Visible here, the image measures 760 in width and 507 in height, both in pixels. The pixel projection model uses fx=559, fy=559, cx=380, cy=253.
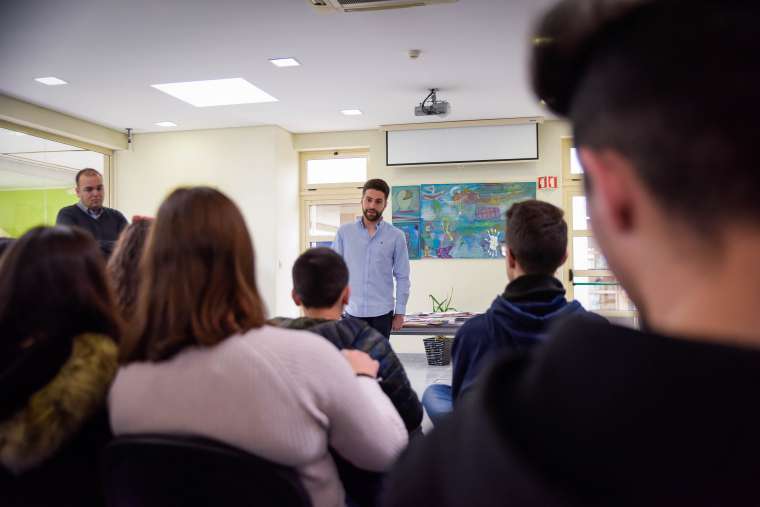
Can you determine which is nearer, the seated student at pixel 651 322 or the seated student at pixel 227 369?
the seated student at pixel 651 322

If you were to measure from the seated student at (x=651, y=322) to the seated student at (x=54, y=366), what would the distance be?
2.97 ft

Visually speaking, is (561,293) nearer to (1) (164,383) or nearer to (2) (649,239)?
(1) (164,383)

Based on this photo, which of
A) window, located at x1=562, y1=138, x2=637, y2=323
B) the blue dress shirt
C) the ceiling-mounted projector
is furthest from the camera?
window, located at x1=562, y1=138, x2=637, y2=323

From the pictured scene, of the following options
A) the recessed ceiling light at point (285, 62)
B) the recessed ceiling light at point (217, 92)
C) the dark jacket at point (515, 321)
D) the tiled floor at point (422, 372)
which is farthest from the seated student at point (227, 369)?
the recessed ceiling light at point (217, 92)

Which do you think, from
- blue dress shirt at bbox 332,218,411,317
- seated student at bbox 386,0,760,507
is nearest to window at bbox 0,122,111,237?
blue dress shirt at bbox 332,218,411,317

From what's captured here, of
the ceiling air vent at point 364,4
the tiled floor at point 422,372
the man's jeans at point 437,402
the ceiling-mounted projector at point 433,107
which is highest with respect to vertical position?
the ceiling air vent at point 364,4

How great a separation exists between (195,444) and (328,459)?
0.35 metres

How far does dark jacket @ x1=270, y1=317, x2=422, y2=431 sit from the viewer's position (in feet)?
5.26

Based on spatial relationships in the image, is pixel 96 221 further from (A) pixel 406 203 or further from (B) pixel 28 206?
(A) pixel 406 203

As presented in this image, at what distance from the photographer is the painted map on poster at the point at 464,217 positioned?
250 inches

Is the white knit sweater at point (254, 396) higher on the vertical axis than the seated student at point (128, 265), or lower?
lower

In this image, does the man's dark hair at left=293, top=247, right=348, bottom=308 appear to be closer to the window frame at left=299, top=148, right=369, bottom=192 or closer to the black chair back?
the black chair back

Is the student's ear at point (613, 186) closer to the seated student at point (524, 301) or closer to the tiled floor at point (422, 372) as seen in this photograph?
the seated student at point (524, 301)

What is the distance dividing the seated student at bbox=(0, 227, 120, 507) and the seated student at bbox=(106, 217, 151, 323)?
38cm
